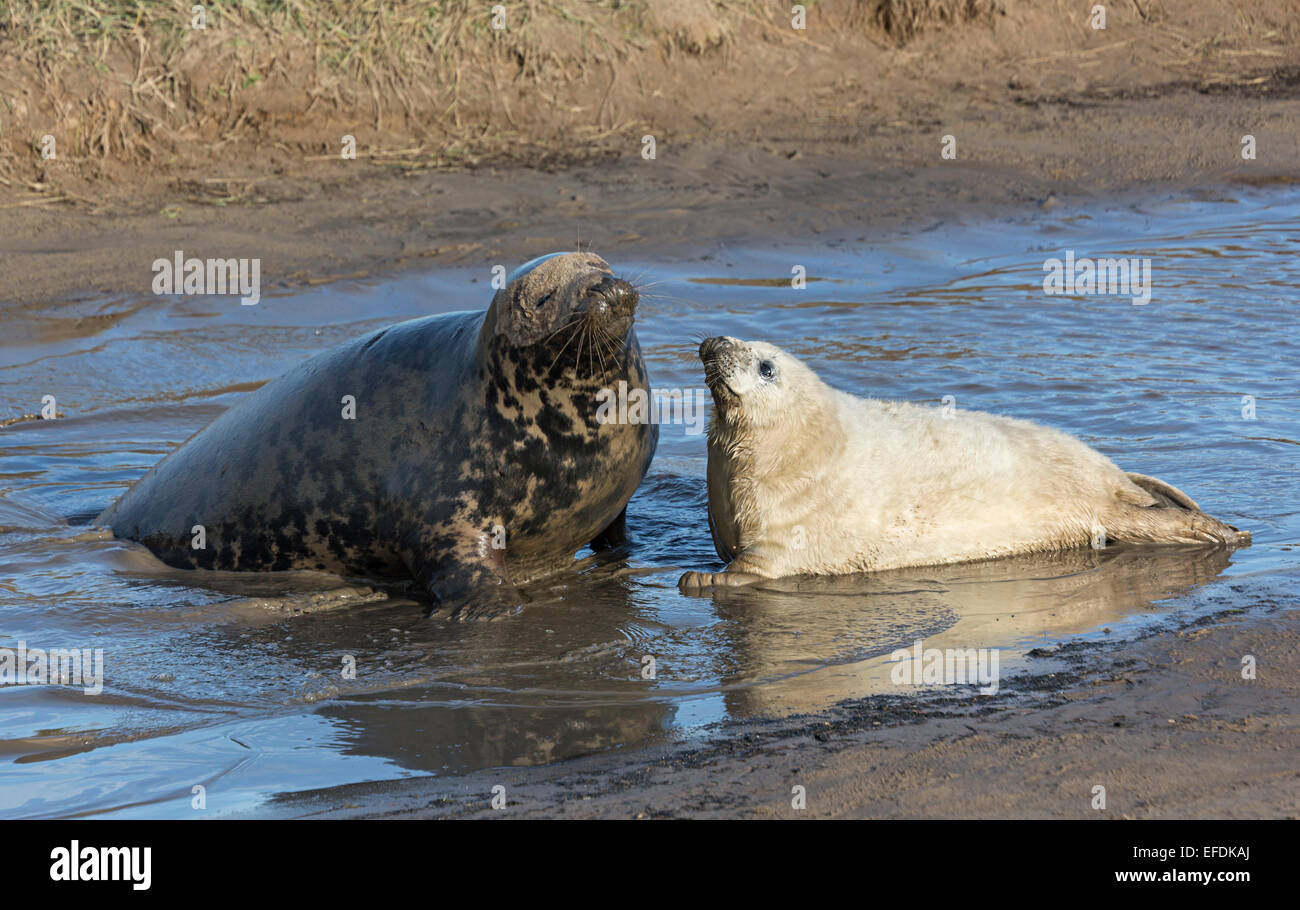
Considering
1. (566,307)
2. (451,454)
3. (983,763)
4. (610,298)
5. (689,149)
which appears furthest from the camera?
(689,149)

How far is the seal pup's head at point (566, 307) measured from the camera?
5.00 meters

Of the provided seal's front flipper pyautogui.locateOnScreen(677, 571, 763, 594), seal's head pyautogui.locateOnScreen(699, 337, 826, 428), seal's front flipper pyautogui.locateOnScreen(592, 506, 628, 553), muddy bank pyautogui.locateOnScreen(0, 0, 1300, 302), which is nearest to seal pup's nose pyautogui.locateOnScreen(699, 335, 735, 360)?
seal's head pyautogui.locateOnScreen(699, 337, 826, 428)

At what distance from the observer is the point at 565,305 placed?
510cm

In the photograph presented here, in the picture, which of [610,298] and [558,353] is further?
[558,353]

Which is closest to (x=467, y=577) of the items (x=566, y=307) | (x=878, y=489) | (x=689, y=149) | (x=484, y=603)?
(x=484, y=603)

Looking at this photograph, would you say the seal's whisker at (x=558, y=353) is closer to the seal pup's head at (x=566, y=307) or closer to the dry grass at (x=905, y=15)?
the seal pup's head at (x=566, y=307)

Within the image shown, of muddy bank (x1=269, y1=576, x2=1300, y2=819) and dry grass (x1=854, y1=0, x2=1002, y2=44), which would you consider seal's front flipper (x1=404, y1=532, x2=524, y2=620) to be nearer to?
muddy bank (x1=269, y1=576, x2=1300, y2=819)

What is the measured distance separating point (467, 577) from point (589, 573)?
0.59 metres

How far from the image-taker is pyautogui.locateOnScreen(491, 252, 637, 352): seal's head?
16.4 ft

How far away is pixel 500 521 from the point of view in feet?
17.5

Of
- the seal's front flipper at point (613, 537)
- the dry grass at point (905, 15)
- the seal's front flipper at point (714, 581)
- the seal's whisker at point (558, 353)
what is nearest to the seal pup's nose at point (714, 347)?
the seal's whisker at point (558, 353)

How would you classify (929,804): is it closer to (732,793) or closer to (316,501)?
(732,793)

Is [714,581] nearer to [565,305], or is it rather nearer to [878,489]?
[878,489]

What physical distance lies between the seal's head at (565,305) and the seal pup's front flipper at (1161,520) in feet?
6.30
